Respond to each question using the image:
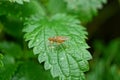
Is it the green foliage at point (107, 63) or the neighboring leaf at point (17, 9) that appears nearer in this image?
the neighboring leaf at point (17, 9)

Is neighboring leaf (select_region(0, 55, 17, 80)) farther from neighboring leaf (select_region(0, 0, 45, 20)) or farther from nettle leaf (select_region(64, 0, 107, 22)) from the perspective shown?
nettle leaf (select_region(64, 0, 107, 22))

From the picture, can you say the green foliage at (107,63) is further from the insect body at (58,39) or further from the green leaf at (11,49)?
the insect body at (58,39)

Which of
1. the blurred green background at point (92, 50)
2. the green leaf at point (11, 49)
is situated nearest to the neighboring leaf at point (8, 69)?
the blurred green background at point (92, 50)

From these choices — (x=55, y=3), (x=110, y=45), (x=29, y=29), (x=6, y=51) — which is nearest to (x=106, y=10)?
(x=110, y=45)

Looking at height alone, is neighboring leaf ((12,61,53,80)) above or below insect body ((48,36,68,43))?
below

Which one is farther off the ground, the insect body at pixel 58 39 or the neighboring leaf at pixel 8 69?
the insect body at pixel 58 39

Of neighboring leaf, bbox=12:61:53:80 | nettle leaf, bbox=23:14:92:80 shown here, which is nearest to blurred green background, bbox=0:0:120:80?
neighboring leaf, bbox=12:61:53:80

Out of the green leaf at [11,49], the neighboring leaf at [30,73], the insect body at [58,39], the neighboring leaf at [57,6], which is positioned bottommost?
the neighboring leaf at [30,73]
